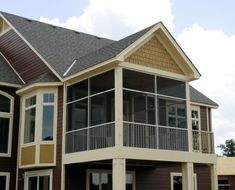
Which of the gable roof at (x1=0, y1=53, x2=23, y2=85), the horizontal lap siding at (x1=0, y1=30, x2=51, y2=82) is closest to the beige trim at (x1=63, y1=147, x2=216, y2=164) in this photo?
the horizontal lap siding at (x1=0, y1=30, x2=51, y2=82)

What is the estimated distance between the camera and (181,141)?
17.3m

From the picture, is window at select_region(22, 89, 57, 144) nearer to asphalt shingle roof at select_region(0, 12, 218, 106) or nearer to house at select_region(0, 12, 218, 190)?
house at select_region(0, 12, 218, 190)

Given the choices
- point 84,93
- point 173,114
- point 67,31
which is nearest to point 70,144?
point 84,93

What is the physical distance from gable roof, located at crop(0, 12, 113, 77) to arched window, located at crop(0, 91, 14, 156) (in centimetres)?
271

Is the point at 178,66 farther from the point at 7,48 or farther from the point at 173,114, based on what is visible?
the point at 7,48

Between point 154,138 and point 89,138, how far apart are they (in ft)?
8.40

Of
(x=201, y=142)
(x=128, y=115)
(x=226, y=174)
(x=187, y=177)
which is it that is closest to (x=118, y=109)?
(x=187, y=177)

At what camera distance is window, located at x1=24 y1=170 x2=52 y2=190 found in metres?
17.7

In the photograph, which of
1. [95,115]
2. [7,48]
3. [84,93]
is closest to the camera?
[84,93]

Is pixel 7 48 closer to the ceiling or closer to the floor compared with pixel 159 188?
closer to the ceiling

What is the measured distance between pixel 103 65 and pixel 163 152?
3961 mm

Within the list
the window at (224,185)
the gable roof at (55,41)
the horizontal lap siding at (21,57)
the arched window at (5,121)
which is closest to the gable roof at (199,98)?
the gable roof at (55,41)

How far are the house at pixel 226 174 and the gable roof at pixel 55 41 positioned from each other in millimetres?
15594

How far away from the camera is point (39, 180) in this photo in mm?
18219
